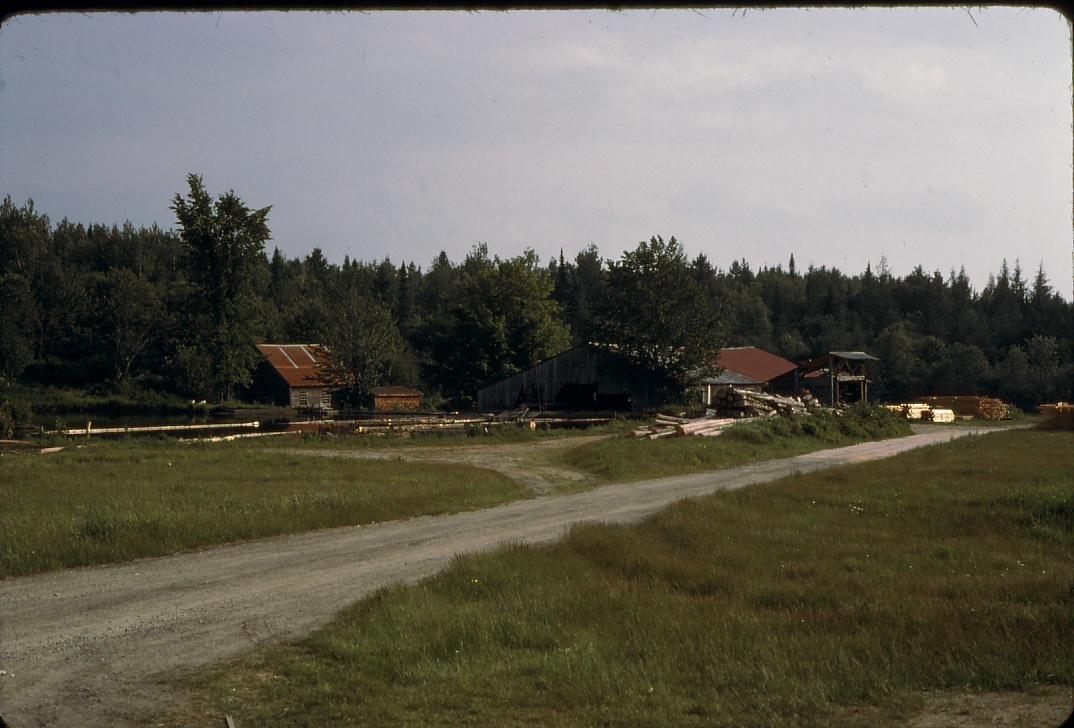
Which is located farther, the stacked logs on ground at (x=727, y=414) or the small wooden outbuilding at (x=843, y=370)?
the small wooden outbuilding at (x=843, y=370)

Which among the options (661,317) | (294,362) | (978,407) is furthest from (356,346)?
(978,407)

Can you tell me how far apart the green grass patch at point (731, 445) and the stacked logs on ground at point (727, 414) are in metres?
0.93

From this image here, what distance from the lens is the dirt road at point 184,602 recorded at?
8195 millimetres

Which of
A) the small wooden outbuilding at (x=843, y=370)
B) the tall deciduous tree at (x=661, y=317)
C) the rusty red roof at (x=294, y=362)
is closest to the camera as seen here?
the tall deciduous tree at (x=661, y=317)

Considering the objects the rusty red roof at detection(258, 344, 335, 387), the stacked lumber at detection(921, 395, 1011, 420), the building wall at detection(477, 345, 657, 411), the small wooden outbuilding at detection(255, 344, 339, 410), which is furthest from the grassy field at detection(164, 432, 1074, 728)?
the small wooden outbuilding at detection(255, 344, 339, 410)

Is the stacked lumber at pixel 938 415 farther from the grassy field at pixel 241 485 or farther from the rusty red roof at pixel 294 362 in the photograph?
the rusty red roof at pixel 294 362

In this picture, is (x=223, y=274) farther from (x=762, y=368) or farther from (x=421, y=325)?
(x=762, y=368)

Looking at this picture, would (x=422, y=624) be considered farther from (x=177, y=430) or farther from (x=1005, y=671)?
(x=177, y=430)

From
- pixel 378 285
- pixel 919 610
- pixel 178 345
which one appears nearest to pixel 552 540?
pixel 919 610

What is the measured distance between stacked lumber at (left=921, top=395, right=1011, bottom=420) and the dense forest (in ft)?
36.2

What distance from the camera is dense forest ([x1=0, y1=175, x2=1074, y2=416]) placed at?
52375 mm

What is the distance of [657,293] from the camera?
51406mm

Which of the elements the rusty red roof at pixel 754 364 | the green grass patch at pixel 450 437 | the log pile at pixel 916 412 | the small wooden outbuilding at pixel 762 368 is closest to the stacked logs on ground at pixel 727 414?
the green grass patch at pixel 450 437

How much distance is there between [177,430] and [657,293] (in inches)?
1015
